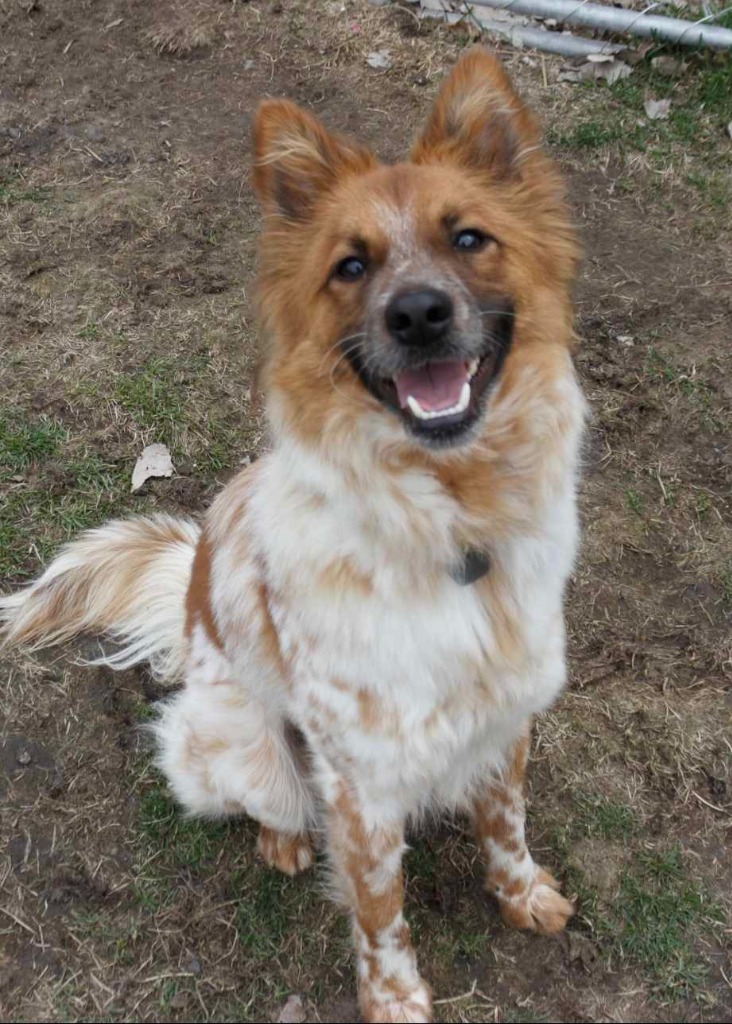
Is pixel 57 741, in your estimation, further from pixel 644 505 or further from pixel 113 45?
pixel 113 45

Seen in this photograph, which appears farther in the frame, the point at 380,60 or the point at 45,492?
the point at 380,60

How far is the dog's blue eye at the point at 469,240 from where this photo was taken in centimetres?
223

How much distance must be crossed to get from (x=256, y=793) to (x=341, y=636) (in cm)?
91

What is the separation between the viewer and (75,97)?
5.57 metres

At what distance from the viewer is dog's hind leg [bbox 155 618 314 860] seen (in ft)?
9.22

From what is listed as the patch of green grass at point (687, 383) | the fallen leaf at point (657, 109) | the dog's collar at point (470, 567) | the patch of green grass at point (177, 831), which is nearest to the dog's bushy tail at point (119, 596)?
the patch of green grass at point (177, 831)

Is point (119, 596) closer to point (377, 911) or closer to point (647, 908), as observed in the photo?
point (377, 911)

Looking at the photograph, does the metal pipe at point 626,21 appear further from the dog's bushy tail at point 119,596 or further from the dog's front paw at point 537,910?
the dog's front paw at point 537,910

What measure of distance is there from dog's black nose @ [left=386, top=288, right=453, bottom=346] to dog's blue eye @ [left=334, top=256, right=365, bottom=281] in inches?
9.6

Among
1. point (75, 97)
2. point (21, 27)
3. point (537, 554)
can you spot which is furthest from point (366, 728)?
point (21, 27)

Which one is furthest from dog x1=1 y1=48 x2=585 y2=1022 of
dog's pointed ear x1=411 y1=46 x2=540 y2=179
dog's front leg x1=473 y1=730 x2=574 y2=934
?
dog's front leg x1=473 y1=730 x2=574 y2=934

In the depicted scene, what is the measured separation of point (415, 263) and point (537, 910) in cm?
200

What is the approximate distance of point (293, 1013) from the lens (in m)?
2.69

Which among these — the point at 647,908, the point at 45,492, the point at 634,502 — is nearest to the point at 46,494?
the point at 45,492
